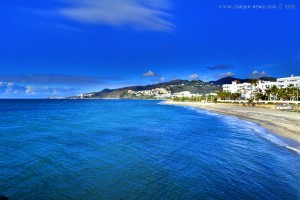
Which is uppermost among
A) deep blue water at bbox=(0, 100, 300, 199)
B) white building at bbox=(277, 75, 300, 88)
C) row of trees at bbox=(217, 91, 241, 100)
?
white building at bbox=(277, 75, 300, 88)

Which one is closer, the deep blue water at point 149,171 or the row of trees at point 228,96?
the deep blue water at point 149,171

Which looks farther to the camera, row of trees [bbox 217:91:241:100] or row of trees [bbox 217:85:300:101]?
row of trees [bbox 217:91:241:100]

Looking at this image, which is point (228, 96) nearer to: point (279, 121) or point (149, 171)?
point (279, 121)

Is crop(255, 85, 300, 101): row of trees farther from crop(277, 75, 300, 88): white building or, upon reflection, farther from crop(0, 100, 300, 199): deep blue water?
crop(0, 100, 300, 199): deep blue water

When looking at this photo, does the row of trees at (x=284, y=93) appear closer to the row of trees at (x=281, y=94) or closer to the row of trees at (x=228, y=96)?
the row of trees at (x=281, y=94)

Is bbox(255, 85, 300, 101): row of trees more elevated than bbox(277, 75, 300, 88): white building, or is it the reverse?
bbox(277, 75, 300, 88): white building

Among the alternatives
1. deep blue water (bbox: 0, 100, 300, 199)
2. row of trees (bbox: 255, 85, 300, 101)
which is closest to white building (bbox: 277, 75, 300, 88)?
row of trees (bbox: 255, 85, 300, 101)

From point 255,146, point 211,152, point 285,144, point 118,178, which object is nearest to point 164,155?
point 211,152

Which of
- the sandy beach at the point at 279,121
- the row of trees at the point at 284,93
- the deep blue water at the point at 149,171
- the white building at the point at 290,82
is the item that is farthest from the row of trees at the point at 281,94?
the deep blue water at the point at 149,171

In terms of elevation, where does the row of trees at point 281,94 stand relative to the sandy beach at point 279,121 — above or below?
above

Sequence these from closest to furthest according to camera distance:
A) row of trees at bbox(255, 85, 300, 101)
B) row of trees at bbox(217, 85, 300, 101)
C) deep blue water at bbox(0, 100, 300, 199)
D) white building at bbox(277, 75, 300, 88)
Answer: deep blue water at bbox(0, 100, 300, 199)
row of trees at bbox(255, 85, 300, 101)
row of trees at bbox(217, 85, 300, 101)
white building at bbox(277, 75, 300, 88)

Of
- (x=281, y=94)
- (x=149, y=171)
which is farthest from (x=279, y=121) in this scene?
(x=281, y=94)

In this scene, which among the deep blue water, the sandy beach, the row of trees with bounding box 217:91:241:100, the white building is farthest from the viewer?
the row of trees with bounding box 217:91:241:100

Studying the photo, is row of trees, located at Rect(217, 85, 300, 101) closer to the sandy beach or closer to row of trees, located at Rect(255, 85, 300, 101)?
row of trees, located at Rect(255, 85, 300, 101)
